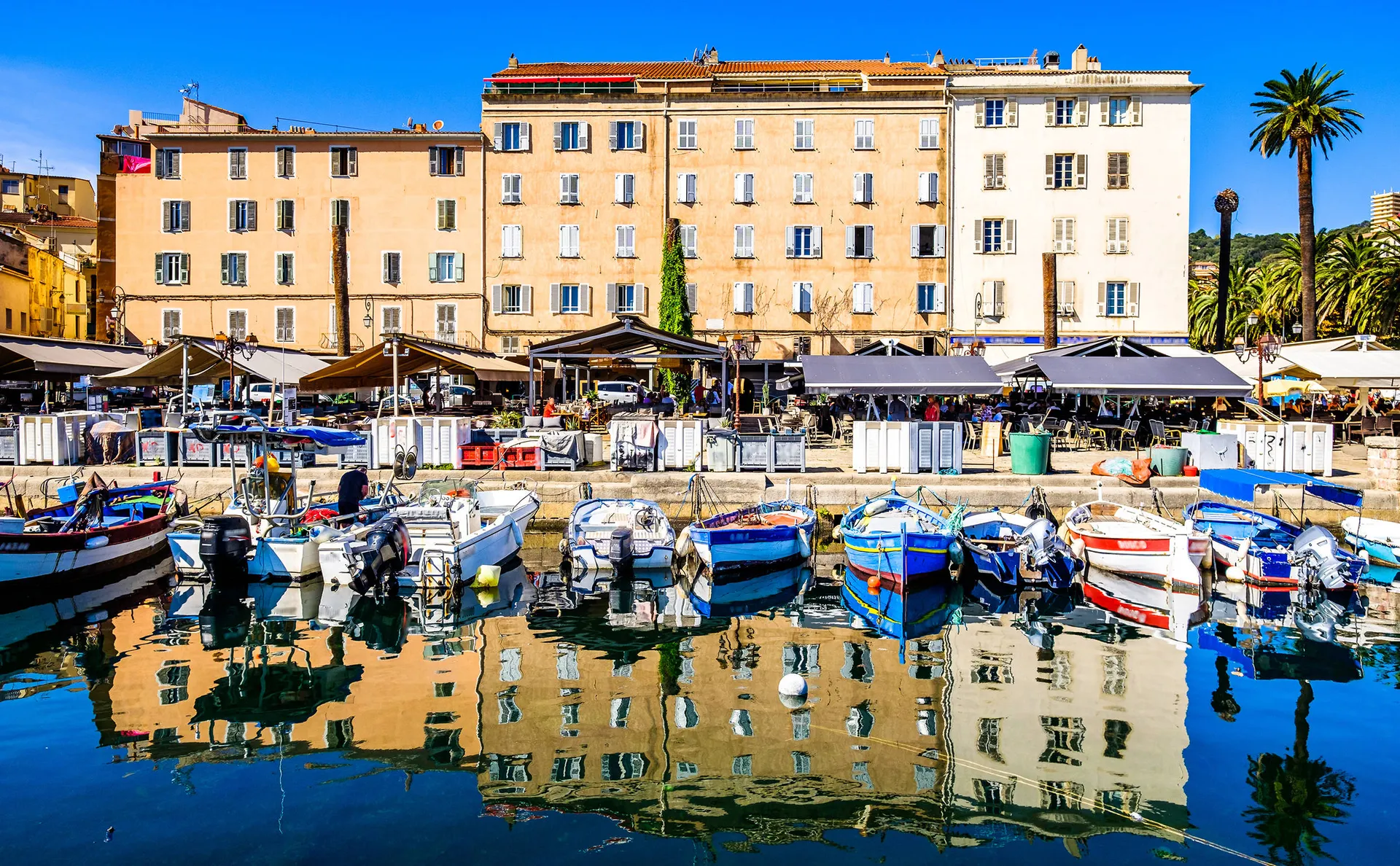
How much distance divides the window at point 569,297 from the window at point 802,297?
8532 millimetres

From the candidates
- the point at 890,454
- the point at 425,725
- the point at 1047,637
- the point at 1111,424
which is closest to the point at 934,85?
the point at 1111,424

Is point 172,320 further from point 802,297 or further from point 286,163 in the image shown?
point 802,297

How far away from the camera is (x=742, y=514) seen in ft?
66.1

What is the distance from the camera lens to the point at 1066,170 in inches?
1544

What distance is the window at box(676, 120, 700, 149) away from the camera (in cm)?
3988

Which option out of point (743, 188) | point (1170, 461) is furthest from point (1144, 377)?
point (743, 188)

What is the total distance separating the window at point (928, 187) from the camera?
39.4 m

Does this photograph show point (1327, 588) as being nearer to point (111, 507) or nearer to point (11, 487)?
point (111, 507)

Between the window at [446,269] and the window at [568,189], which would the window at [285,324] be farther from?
the window at [568,189]

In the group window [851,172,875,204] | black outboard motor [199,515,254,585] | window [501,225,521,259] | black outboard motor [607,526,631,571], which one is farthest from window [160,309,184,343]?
black outboard motor [607,526,631,571]

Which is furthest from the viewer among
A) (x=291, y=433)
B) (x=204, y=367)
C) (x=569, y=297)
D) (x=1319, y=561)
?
(x=569, y=297)

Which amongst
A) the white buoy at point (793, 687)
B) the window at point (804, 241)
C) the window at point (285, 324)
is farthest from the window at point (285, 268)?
the white buoy at point (793, 687)

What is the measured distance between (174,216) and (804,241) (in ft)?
86.2

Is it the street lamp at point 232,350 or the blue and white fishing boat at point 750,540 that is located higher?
the street lamp at point 232,350
